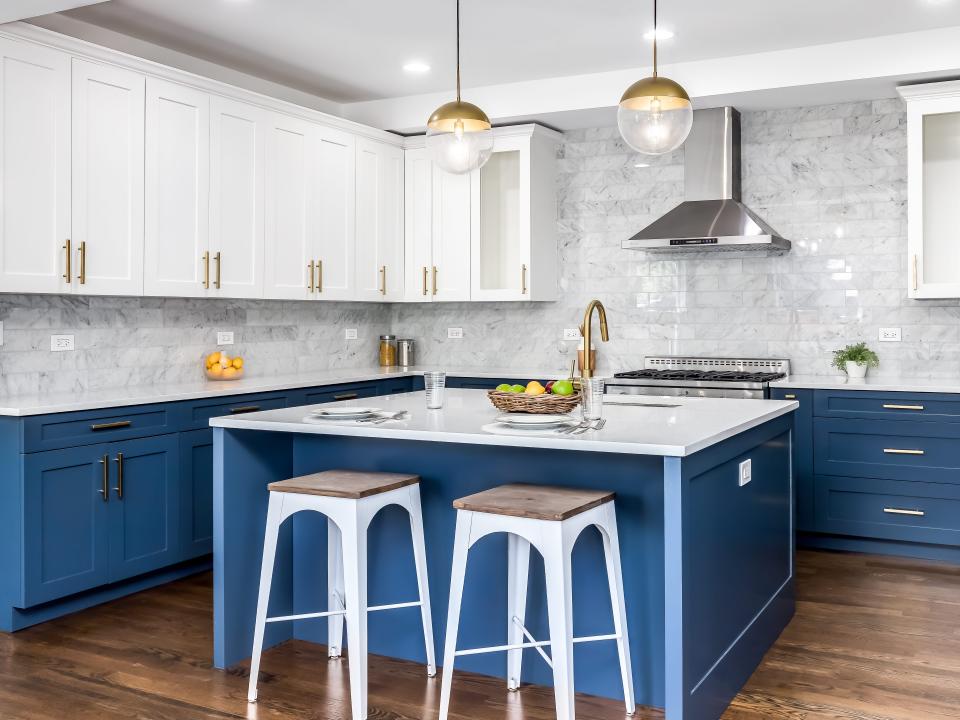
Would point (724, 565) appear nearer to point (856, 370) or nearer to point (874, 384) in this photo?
point (874, 384)

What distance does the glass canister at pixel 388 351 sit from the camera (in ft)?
21.2

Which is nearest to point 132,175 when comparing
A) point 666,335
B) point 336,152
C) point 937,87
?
point 336,152

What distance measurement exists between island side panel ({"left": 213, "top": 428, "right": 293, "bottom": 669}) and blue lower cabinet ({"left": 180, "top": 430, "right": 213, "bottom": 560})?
40.4 inches

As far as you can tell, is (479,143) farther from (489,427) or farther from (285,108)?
(285,108)

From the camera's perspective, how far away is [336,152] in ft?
18.4

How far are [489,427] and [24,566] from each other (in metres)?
1.98

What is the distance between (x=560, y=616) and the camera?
2.47m

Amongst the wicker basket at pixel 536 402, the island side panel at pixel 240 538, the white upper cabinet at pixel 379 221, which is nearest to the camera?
the wicker basket at pixel 536 402

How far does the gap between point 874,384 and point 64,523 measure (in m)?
3.93

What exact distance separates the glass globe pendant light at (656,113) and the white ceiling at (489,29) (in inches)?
49.8

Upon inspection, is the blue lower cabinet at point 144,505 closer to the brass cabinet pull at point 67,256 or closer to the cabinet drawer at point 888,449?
the brass cabinet pull at point 67,256

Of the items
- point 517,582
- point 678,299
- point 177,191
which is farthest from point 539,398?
point 678,299

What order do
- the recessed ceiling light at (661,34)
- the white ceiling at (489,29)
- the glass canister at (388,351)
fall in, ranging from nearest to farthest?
the white ceiling at (489,29) → the recessed ceiling light at (661,34) → the glass canister at (388,351)

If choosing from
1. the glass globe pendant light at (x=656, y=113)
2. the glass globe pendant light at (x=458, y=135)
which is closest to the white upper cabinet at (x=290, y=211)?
the glass globe pendant light at (x=458, y=135)
